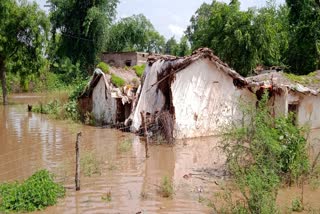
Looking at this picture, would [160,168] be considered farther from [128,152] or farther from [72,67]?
[72,67]

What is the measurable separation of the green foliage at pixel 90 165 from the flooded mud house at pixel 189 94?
3468 mm

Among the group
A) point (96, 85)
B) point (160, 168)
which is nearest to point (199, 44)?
point (96, 85)

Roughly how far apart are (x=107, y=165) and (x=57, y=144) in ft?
12.1

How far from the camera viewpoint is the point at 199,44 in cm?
3020

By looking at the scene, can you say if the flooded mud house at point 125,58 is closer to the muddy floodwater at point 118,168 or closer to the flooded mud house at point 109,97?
the flooded mud house at point 109,97

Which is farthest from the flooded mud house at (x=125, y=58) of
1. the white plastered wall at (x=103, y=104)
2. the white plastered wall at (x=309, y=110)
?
the white plastered wall at (x=309, y=110)

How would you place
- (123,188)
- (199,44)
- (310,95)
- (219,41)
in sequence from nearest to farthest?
1. (123,188)
2. (310,95)
3. (219,41)
4. (199,44)

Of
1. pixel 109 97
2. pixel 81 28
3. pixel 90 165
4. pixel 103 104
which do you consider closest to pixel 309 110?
pixel 109 97

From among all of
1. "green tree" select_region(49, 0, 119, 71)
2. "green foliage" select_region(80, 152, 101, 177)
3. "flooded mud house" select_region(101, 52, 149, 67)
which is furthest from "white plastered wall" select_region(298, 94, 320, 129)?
"green tree" select_region(49, 0, 119, 71)

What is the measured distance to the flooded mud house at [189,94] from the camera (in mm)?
14477

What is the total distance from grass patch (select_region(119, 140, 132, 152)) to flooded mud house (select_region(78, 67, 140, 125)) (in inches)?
116

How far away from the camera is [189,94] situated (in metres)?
14.9

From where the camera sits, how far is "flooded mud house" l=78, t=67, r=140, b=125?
55.0 feet

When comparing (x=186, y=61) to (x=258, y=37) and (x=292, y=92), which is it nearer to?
(x=292, y=92)
